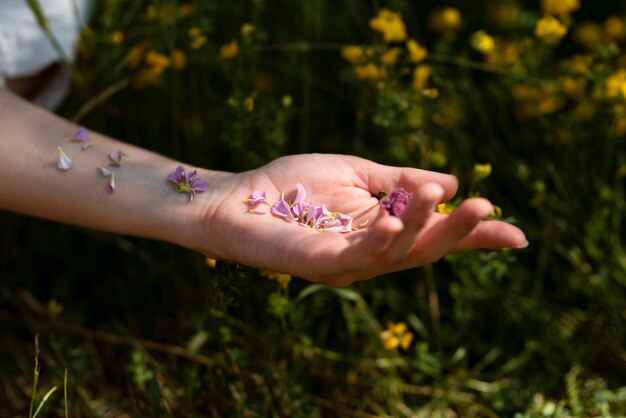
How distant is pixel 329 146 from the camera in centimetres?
180

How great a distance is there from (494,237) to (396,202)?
143mm

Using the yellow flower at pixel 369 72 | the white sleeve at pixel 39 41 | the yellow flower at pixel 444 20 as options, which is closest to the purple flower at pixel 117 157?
the white sleeve at pixel 39 41

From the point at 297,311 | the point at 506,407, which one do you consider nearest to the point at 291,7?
the point at 297,311

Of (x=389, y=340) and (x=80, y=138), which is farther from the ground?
(x=80, y=138)

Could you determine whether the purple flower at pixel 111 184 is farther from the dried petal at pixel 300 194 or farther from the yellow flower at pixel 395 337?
the yellow flower at pixel 395 337

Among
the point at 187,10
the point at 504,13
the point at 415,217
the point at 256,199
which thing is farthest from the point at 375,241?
the point at 504,13

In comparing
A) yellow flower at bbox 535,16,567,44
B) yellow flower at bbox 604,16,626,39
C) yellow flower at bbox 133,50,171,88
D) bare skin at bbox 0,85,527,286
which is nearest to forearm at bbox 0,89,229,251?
bare skin at bbox 0,85,527,286

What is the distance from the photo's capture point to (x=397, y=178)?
3.76 feet

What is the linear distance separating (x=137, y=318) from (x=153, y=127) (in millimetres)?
432

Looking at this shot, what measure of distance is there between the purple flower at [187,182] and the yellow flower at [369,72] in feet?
1.31

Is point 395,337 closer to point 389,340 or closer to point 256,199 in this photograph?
point 389,340

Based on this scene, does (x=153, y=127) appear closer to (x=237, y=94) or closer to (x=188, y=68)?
(x=188, y=68)

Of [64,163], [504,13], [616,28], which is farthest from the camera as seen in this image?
[504,13]

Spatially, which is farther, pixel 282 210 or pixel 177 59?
pixel 177 59
